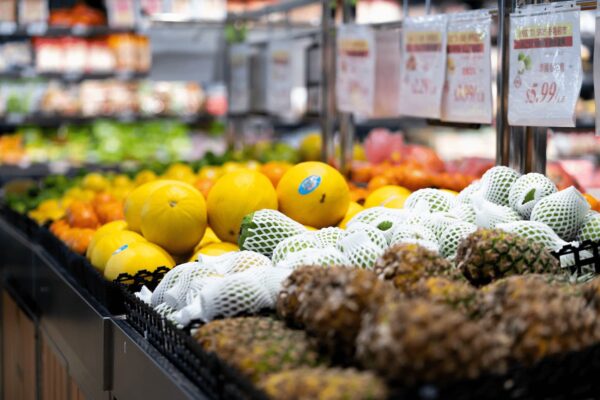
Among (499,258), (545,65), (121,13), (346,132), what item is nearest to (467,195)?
(545,65)

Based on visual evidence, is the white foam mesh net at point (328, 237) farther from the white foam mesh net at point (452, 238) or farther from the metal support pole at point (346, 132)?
the metal support pole at point (346, 132)

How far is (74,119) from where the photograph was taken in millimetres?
6707

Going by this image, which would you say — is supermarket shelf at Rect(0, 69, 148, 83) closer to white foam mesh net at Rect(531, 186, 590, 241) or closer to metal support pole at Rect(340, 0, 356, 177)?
metal support pole at Rect(340, 0, 356, 177)

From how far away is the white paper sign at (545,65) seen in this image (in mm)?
2092

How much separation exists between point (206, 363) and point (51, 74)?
18.9ft

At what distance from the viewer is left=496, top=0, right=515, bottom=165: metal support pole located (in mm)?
2352

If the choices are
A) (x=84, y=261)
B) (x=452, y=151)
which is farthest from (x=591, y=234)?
(x=452, y=151)

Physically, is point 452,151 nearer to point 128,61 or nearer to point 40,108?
point 128,61

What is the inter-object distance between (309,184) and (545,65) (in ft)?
2.35

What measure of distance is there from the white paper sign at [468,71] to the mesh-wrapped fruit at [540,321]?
132cm

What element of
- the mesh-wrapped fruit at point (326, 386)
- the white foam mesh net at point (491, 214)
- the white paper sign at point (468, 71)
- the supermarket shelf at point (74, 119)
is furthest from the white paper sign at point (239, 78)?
the mesh-wrapped fruit at point (326, 386)

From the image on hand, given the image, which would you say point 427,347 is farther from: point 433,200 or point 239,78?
point 239,78

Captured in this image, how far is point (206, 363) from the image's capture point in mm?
1337

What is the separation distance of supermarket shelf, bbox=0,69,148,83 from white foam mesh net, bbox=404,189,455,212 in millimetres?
5023
